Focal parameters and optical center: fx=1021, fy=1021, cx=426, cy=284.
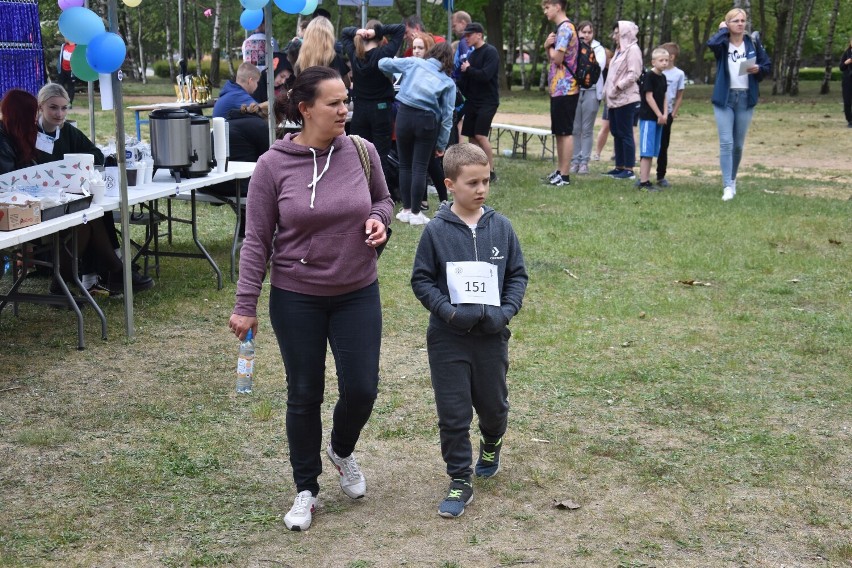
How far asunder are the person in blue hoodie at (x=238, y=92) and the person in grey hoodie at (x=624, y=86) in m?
5.71

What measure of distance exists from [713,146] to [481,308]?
16.2 meters

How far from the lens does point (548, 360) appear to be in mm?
6035

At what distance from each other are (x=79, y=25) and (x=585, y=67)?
7.82 metres

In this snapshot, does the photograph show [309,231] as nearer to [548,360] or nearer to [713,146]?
[548,360]

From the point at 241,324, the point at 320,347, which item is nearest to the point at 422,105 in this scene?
the point at 320,347

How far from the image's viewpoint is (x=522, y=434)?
491 centimetres

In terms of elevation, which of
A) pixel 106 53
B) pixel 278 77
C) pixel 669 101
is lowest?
pixel 669 101

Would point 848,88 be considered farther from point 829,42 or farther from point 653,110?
point 653,110

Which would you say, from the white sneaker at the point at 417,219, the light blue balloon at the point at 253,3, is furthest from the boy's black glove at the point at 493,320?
the white sneaker at the point at 417,219

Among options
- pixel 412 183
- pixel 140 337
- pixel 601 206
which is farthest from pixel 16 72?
pixel 601 206

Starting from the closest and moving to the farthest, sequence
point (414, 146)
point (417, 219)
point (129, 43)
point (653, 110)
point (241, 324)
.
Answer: point (241, 324) < point (414, 146) < point (417, 219) < point (653, 110) < point (129, 43)

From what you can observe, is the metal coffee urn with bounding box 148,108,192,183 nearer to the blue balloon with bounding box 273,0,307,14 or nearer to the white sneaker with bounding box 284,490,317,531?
the blue balloon with bounding box 273,0,307,14

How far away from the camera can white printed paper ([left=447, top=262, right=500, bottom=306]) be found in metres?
3.86

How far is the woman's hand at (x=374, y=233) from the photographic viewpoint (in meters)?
3.67
